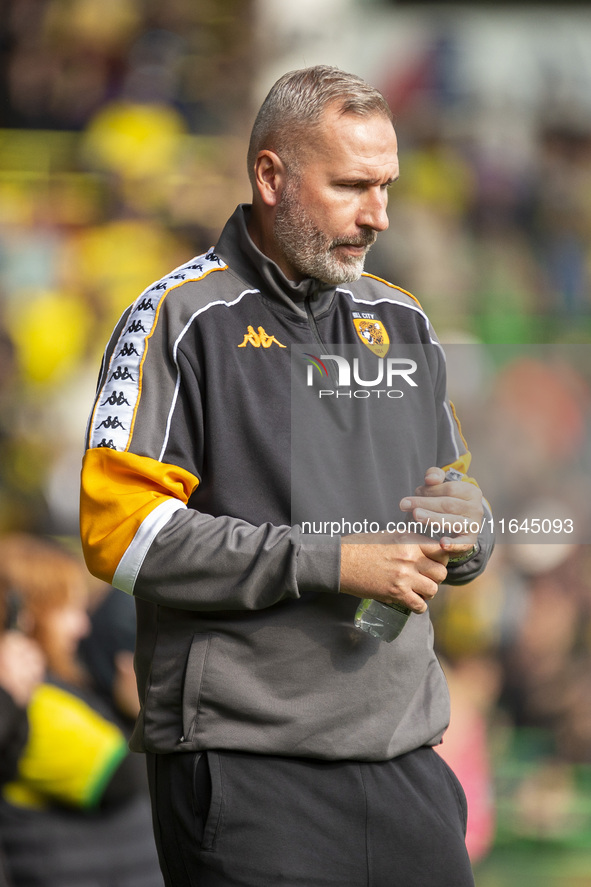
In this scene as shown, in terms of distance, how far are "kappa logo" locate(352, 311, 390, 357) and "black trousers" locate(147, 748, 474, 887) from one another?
0.59 meters

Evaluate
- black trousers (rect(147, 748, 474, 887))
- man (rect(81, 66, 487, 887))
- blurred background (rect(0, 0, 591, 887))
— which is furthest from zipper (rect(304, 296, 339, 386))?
blurred background (rect(0, 0, 591, 887))

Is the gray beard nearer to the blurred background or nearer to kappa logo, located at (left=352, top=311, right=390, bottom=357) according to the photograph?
kappa logo, located at (left=352, top=311, right=390, bottom=357)

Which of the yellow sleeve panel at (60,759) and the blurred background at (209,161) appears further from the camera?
the blurred background at (209,161)

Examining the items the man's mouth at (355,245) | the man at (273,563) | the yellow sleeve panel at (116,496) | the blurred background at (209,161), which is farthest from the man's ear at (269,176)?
the blurred background at (209,161)

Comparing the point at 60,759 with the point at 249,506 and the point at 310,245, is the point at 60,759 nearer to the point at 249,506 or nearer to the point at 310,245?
the point at 249,506

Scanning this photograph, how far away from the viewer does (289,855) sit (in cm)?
149

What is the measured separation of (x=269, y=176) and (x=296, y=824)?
93cm

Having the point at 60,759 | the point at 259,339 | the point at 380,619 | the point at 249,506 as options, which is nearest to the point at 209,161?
the point at 60,759

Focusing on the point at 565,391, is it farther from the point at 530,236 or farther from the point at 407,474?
the point at 530,236

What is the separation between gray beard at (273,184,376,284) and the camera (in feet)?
5.20

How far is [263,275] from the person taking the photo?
161 cm

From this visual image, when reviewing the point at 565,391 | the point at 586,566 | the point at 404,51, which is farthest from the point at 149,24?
the point at 565,391

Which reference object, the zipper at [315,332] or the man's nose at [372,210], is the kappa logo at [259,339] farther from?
the man's nose at [372,210]

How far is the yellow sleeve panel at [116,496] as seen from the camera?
1456 mm
